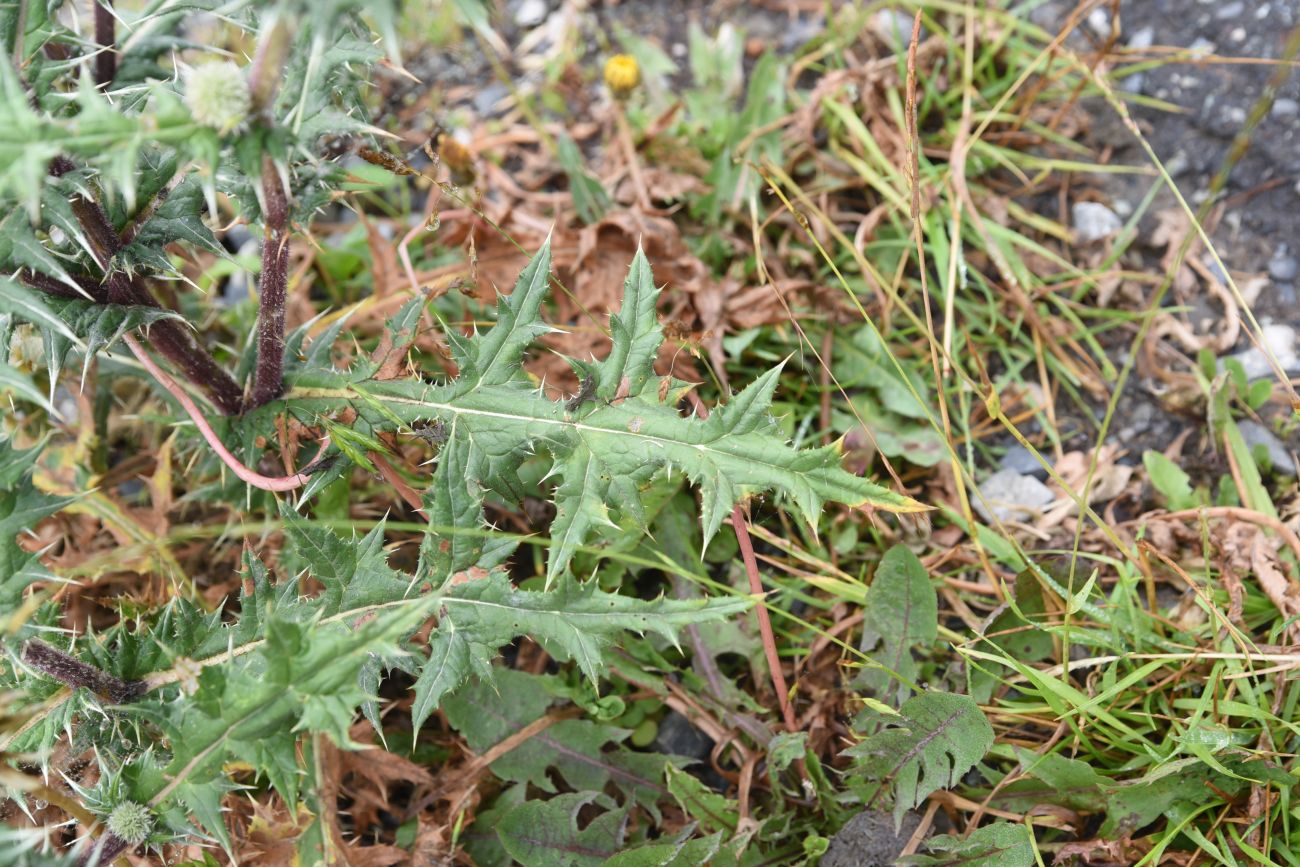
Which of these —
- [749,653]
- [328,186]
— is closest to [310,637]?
[328,186]

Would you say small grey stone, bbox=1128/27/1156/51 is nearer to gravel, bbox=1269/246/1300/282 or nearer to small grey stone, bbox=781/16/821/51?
gravel, bbox=1269/246/1300/282

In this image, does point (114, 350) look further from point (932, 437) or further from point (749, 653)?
point (932, 437)

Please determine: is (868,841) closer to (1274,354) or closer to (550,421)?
(550,421)

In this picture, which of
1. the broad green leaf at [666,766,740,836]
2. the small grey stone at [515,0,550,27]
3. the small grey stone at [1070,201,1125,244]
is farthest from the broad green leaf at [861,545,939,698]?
the small grey stone at [515,0,550,27]

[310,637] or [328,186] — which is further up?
[328,186]

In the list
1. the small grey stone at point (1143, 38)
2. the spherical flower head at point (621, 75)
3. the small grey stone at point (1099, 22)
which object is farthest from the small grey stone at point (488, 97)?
the small grey stone at point (1143, 38)

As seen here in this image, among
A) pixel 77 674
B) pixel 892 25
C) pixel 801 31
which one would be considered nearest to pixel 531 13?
pixel 801 31

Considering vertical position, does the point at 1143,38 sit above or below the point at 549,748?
above
